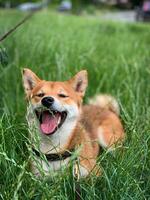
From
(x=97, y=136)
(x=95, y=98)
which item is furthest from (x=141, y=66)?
(x=97, y=136)

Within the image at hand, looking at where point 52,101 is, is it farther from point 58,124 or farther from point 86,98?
point 86,98

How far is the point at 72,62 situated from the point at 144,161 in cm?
345

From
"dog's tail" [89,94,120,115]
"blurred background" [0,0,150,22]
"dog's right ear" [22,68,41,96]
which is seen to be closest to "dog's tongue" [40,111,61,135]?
"dog's right ear" [22,68,41,96]

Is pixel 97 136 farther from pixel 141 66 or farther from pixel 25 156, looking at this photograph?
pixel 141 66

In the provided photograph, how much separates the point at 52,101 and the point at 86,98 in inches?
99.9

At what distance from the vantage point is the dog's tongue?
482 cm

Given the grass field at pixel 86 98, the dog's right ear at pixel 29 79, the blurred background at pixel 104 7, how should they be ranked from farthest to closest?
the blurred background at pixel 104 7 < the dog's right ear at pixel 29 79 < the grass field at pixel 86 98

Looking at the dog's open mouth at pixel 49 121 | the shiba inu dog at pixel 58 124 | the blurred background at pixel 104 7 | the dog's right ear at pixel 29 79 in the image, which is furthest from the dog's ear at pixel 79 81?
the blurred background at pixel 104 7

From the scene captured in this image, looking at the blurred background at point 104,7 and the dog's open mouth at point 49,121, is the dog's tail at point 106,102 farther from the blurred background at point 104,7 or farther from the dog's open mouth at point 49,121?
the blurred background at point 104,7

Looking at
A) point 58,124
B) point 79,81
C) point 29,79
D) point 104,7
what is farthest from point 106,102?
point 104,7

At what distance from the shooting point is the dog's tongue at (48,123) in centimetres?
482

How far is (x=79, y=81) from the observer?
535cm

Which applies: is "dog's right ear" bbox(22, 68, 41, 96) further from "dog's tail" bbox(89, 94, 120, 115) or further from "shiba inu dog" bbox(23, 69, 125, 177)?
"dog's tail" bbox(89, 94, 120, 115)

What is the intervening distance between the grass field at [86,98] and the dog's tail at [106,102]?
10cm
